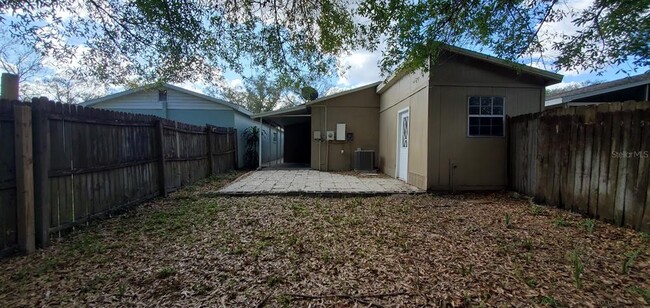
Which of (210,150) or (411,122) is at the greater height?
(411,122)

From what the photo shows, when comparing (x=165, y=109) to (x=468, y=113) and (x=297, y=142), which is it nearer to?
(x=297, y=142)

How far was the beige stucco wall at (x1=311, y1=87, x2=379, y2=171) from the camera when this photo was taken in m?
11.8

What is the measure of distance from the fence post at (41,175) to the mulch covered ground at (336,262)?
0.22 m

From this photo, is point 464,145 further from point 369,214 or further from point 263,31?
point 263,31

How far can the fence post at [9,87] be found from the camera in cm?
341

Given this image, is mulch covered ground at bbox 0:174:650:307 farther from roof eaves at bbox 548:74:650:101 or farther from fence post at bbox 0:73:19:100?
roof eaves at bbox 548:74:650:101

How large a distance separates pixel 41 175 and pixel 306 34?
14.7 feet

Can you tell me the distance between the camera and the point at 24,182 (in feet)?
10.7

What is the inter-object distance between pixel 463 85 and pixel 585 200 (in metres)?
3.29

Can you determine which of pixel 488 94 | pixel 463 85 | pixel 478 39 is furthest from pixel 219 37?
pixel 488 94

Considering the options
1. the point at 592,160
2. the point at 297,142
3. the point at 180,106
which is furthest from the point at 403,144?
the point at 180,106

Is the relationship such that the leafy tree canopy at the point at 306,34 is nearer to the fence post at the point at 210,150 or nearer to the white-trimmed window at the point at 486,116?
the white-trimmed window at the point at 486,116

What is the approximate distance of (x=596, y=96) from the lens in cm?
1176

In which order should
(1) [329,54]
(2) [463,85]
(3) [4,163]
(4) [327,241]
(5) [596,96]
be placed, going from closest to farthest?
1. (3) [4,163]
2. (4) [327,241]
3. (1) [329,54]
4. (2) [463,85]
5. (5) [596,96]
